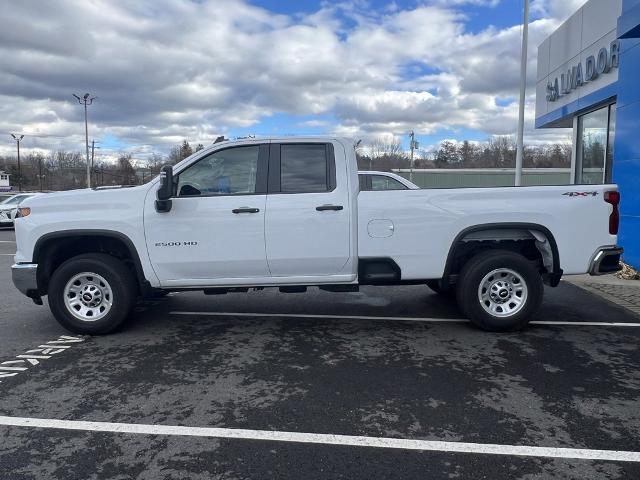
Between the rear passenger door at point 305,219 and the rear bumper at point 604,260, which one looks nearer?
the rear passenger door at point 305,219

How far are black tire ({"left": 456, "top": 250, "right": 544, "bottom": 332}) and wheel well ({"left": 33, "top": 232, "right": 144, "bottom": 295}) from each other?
140 inches

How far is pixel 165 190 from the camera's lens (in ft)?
17.7

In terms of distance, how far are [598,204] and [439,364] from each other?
2.54 metres

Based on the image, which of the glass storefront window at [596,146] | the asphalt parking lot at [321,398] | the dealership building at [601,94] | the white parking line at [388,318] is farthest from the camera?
the glass storefront window at [596,146]

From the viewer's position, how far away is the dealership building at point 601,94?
31.4 feet

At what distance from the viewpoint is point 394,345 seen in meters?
5.43

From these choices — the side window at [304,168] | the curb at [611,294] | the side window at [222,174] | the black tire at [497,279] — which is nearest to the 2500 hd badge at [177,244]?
the side window at [222,174]

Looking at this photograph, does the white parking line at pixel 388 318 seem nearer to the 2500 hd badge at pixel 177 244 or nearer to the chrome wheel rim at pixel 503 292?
the chrome wheel rim at pixel 503 292

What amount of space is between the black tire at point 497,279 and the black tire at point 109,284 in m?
3.68

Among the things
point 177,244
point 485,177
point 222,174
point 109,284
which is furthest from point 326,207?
point 485,177

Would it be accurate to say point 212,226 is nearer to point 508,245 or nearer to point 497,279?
point 497,279

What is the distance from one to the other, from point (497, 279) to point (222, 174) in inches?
128

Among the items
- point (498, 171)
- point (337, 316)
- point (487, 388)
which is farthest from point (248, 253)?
point (498, 171)

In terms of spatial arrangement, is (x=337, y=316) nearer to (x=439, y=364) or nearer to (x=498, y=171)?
(x=439, y=364)
